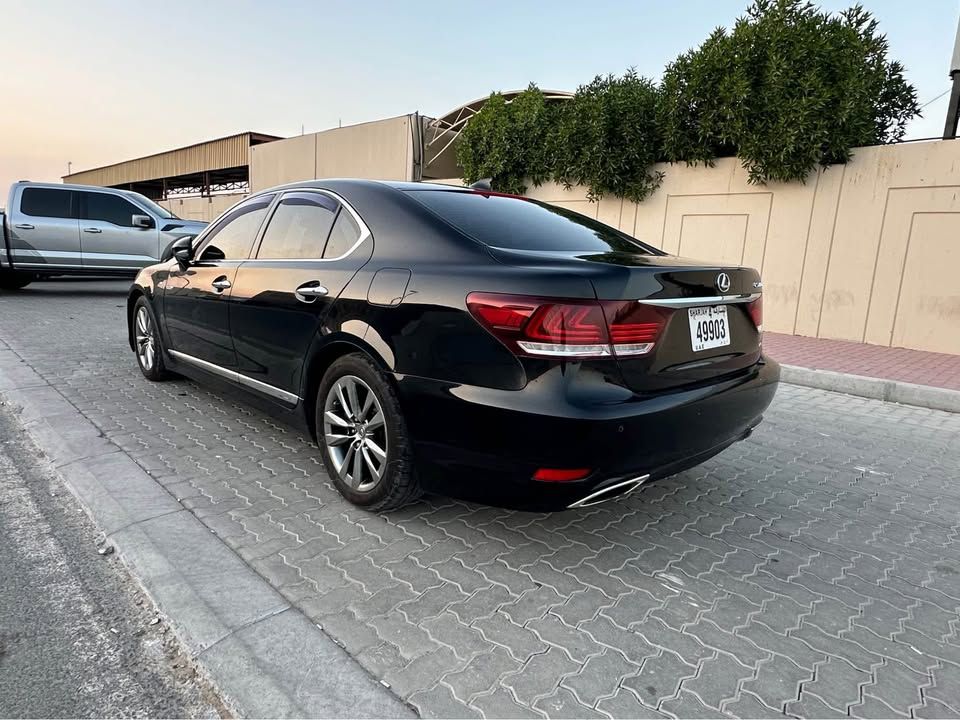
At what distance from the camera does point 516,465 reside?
229cm

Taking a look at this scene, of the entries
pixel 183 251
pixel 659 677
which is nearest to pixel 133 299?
pixel 183 251

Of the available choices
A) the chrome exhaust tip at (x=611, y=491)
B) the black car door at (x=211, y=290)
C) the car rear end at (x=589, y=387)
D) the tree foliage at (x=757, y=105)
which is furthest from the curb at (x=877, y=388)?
the black car door at (x=211, y=290)

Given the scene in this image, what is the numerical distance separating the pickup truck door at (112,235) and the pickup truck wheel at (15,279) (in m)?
1.17

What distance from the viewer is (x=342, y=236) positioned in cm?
311

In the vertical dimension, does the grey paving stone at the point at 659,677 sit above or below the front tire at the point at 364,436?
below

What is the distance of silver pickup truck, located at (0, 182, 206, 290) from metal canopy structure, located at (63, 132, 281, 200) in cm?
1425

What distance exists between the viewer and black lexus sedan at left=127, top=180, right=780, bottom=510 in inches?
87.4

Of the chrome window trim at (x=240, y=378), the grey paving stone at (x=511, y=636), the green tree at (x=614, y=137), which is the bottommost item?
the grey paving stone at (x=511, y=636)

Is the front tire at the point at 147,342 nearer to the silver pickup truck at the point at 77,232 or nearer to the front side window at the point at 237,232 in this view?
the front side window at the point at 237,232

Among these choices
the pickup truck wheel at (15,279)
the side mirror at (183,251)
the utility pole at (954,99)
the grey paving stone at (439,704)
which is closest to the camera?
the grey paving stone at (439,704)

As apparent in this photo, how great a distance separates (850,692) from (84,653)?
2.39m

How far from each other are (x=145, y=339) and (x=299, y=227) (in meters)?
2.56

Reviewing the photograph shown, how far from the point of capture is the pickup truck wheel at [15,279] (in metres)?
11.3

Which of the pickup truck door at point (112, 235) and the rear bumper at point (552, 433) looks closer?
the rear bumper at point (552, 433)
